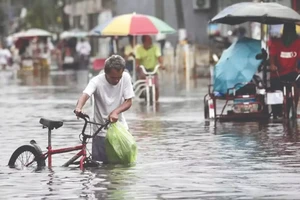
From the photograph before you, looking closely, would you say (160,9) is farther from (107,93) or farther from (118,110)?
(118,110)

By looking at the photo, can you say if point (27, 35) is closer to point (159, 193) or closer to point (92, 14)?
point (92, 14)

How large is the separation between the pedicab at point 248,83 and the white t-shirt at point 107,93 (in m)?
7.98

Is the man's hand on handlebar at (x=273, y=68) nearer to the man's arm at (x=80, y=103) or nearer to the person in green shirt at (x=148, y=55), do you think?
the person in green shirt at (x=148, y=55)

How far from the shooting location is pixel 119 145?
1602 cm

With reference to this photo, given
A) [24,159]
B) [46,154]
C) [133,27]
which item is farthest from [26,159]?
[133,27]

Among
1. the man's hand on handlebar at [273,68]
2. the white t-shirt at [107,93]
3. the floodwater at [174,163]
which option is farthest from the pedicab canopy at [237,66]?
the white t-shirt at [107,93]

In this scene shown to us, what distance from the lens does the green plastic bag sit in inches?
627

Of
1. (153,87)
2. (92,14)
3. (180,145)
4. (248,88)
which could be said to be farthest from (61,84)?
(92,14)

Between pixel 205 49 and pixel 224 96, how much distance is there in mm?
34005

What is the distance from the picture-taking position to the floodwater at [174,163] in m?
13.6

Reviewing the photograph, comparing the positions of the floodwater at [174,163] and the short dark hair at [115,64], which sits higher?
the short dark hair at [115,64]

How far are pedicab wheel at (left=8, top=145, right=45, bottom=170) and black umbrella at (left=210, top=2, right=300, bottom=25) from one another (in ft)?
29.1

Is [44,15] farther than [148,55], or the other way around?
[44,15]

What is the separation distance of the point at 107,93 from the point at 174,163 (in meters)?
1.28
